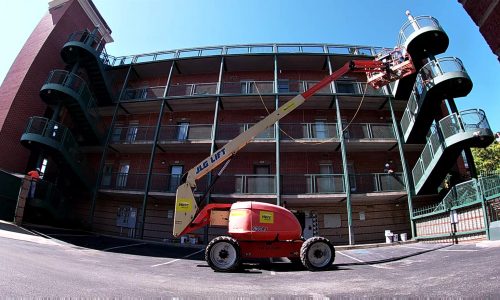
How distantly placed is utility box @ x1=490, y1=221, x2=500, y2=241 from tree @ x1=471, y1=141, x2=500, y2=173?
27.0 meters

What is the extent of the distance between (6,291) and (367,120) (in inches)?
772

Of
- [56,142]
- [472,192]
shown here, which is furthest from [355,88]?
[56,142]

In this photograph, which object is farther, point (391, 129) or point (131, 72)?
point (131, 72)

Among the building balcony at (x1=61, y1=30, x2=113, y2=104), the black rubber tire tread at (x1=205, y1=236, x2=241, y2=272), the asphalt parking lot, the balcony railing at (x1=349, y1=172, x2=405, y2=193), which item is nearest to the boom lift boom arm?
the black rubber tire tread at (x1=205, y1=236, x2=241, y2=272)

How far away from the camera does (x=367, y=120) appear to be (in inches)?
754

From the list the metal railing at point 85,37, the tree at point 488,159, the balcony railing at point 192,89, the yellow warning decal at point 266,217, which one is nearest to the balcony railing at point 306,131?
the balcony railing at point 192,89

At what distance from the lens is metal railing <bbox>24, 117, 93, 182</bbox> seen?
629 inches

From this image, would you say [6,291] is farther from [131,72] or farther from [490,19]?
[131,72]

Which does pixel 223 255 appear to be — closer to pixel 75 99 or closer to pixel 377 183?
pixel 377 183

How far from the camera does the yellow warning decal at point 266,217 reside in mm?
8266

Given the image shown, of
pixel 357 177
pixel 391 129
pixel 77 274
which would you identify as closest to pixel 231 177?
pixel 357 177

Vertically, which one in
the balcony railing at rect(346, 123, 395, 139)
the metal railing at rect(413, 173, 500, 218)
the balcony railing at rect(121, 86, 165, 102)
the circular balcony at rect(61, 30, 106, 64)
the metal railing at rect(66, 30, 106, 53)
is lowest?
the metal railing at rect(413, 173, 500, 218)

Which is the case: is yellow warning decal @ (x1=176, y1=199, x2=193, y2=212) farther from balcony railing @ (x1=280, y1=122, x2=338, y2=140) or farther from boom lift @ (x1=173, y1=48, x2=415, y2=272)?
balcony railing @ (x1=280, y1=122, x2=338, y2=140)

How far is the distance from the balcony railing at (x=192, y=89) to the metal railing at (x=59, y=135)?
702 centimetres
